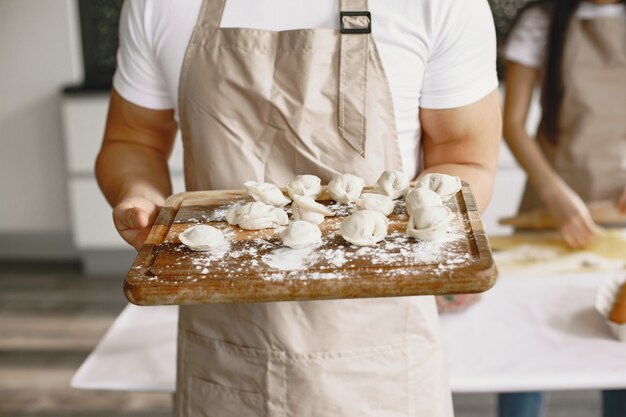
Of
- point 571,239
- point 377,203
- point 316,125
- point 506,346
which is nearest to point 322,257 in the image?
point 377,203

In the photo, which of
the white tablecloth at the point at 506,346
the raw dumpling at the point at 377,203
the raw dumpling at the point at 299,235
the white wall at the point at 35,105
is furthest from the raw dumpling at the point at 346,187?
the white wall at the point at 35,105

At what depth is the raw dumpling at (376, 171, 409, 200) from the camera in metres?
0.96

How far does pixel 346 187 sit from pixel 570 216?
3.02 feet

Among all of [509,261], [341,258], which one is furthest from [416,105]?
[509,261]

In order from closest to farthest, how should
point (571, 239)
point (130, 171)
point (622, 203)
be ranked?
point (130, 171)
point (571, 239)
point (622, 203)

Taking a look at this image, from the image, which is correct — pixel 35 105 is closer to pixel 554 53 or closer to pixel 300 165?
pixel 554 53

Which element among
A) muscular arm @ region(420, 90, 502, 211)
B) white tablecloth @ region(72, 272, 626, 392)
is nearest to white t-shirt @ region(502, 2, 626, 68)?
white tablecloth @ region(72, 272, 626, 392)

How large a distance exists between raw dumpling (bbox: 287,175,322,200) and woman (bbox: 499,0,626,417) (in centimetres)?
96

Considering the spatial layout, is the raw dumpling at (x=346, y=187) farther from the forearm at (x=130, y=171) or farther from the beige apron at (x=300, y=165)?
the forearm at (x=130, y=171)

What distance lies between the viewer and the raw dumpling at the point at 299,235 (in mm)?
851

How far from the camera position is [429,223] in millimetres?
→ 866

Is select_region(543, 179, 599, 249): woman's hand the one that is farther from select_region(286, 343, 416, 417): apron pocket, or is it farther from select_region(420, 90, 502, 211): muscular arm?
select_region(286, 343, 416, 417): apron pocket

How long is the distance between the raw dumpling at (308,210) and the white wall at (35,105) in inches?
108

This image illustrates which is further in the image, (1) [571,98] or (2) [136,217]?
(1) [571,98]
